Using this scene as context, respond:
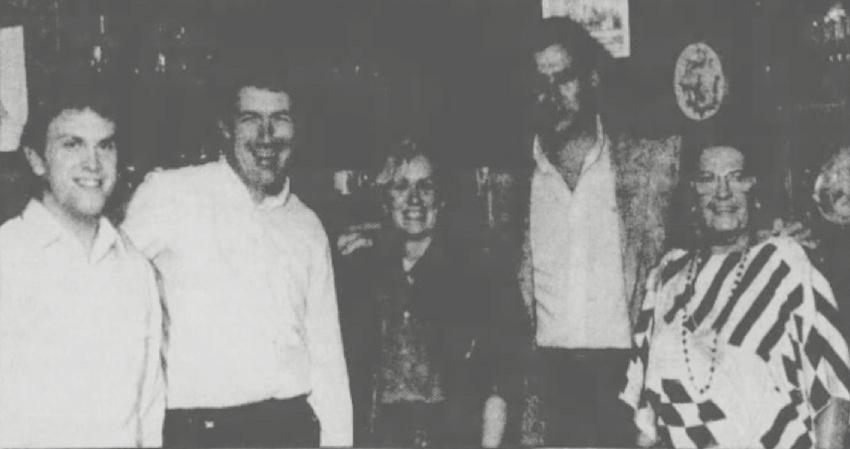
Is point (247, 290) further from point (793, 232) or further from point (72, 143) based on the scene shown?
point (793, 232)

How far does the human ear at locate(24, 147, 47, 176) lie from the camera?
2734 mm

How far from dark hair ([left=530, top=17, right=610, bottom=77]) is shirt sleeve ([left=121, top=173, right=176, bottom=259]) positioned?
94 cm

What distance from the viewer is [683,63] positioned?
2.93 metres

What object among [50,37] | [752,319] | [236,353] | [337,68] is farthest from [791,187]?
[50,37]

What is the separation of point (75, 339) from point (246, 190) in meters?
0.51

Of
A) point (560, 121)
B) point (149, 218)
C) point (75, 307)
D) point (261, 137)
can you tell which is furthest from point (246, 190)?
point (560, 121)

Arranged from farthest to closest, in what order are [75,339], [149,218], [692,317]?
[692,317], [149,218], [75,339]

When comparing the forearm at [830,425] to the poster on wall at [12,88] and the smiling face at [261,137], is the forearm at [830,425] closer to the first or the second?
the smiling face at [261,137]

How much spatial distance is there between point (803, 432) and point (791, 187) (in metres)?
0.57

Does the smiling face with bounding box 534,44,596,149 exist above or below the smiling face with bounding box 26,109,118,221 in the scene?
above

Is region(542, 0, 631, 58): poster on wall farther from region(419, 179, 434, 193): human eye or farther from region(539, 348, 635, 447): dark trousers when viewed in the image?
region(539, 348, 635, 447): dark trousers

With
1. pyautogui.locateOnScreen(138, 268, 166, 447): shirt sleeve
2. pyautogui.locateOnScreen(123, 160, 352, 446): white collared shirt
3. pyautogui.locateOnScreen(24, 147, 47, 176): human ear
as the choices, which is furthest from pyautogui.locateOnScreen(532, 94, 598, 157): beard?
pyautogui.locateOnScreen(24, 147, 47, 176): human ear

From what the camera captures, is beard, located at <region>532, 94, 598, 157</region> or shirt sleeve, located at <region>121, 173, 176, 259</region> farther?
beard, located at <region>532, 94, 598, 157</region>

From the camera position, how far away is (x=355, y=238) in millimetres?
2889
